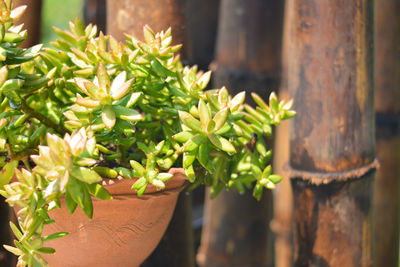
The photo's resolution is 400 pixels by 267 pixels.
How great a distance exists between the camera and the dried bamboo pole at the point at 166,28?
84cm

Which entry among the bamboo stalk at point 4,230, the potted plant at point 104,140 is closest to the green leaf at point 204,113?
the potted plant at point 104,140

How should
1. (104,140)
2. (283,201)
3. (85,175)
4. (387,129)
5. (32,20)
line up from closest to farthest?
(85,175) < (104,140) < (32,20) < (387,129) < (283,201)

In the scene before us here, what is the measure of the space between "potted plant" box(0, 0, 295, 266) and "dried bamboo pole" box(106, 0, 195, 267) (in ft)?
0.55

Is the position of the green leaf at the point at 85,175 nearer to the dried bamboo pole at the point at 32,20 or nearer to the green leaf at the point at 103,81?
the green leaf at the point at 103,81

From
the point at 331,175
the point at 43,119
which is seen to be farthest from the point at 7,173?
the point at 331,175

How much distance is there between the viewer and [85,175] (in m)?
0.49

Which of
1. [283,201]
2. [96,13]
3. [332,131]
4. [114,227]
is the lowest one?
[283,201]

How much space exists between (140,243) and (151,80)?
0.22 m

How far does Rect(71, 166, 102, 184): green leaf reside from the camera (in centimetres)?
49

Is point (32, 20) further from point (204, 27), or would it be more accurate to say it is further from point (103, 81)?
point (204, 27)

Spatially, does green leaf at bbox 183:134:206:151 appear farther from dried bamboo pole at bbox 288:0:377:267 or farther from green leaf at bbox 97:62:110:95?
dried bamboo pole at bbox 288:0:377:267

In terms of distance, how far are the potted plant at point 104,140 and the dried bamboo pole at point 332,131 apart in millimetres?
151

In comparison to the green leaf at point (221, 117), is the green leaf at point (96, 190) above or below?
below

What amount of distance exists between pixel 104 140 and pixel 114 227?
0.39ft
